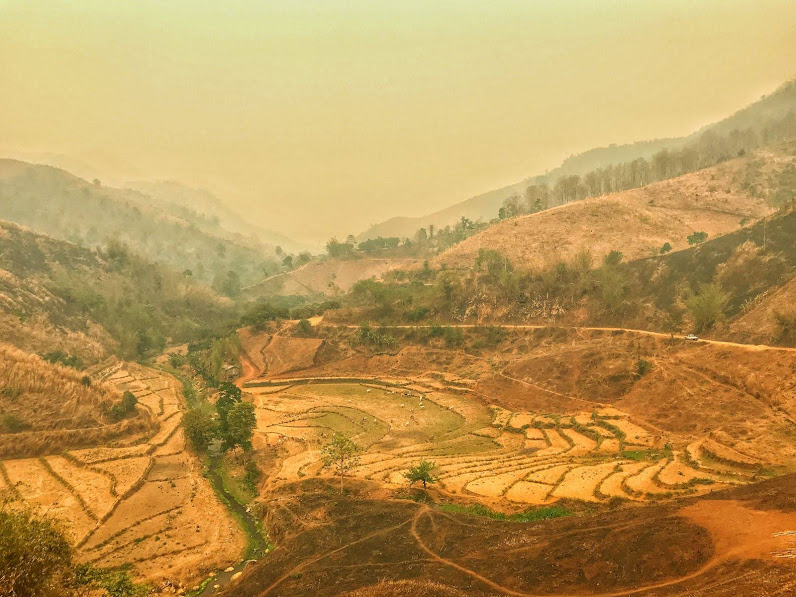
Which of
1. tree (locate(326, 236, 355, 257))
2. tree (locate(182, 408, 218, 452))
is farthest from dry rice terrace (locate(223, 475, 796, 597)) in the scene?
tree (locate(326, 236, 355, 257))

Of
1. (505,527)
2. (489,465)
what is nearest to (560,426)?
(489,465)

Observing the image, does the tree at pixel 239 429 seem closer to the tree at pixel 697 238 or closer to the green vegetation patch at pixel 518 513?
the green vegetation patch at pixel 518 513

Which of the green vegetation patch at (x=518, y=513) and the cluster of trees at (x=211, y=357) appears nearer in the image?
the green vegetation patch at (x=518, y=513)

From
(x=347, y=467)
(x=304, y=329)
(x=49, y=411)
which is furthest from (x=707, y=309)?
(x=49, y=411)

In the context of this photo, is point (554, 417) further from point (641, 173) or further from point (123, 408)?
point (641, 173)

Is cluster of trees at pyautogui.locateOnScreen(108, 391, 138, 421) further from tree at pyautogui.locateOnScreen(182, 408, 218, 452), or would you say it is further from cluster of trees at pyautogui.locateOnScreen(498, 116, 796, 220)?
cluster of trees at pyautogui.locateOnScreen(498, 116, 796, 220)

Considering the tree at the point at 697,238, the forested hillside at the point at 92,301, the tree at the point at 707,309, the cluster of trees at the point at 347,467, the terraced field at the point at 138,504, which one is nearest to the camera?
the terraced field at the point at 138,504

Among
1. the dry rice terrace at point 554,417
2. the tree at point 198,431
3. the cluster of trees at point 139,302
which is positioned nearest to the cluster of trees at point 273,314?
the cluster of trees at point 139,302
